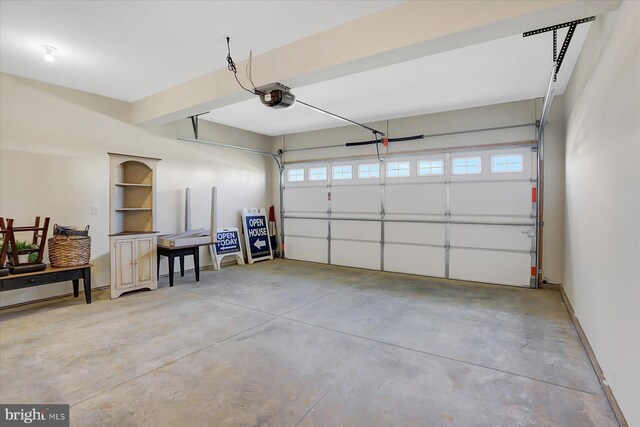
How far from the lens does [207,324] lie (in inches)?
137

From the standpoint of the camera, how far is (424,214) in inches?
230

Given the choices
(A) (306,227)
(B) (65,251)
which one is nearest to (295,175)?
(A) (306,227)

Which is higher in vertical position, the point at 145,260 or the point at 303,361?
the point at 145,260

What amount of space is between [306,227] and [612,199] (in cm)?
570

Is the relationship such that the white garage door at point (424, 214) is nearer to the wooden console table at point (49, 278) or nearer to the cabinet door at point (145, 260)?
the cabinet door at point (145, 260)

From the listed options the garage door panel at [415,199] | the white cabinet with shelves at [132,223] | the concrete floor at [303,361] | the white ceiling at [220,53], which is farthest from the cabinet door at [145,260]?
the garage door panel at [415,199]

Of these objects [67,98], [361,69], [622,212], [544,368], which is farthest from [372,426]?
[67,98]

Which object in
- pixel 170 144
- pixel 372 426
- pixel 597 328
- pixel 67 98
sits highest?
pixel 67 98

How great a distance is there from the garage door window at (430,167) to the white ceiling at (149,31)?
356 centimetres

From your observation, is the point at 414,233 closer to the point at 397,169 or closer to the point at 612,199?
the point at 397,169

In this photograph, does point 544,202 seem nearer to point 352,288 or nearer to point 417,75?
point 417,75

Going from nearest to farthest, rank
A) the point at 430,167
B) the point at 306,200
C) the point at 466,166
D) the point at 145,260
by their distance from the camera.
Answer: the point at 145,260 → the point at 466,166 → the point at 430,167 → the point at 306,200

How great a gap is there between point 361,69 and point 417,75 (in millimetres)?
1307

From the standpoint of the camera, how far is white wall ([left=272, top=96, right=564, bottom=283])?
4.81m
